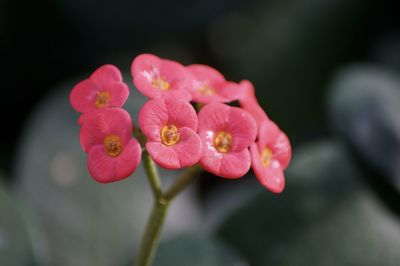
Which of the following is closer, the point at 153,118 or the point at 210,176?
the point at 153,118

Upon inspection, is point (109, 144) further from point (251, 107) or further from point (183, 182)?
point (251, 107)

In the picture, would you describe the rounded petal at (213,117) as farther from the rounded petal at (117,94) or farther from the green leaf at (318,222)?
the green leaf at (318,222)

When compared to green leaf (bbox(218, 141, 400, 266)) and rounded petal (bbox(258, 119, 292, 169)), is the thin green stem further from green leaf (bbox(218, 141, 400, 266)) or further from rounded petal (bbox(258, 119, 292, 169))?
green leaf (bbox(218, 141, 400, 266))

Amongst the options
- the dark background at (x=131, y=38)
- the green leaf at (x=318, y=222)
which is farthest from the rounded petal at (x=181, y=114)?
the dark background at (x=131, y=38)

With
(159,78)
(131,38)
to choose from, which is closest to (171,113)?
(159,78)

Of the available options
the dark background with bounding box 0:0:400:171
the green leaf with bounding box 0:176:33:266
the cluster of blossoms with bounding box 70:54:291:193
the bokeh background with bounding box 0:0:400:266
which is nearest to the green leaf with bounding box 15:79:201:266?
the bokeh background with bounding box 0:0:400:266

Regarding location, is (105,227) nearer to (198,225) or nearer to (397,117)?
(198,225)
